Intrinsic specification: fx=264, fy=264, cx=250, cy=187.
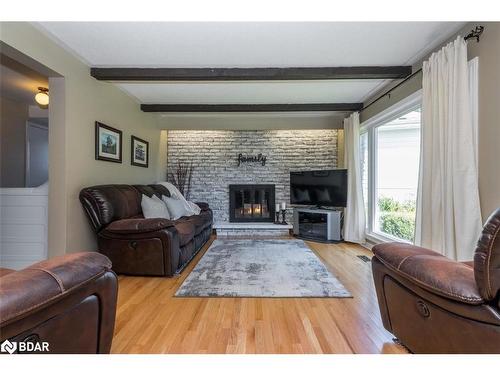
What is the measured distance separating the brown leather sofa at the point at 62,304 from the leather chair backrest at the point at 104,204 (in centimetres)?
161

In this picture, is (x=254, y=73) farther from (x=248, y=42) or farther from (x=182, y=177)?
(x=182, y=177)

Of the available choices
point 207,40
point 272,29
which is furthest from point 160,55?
point 272,29

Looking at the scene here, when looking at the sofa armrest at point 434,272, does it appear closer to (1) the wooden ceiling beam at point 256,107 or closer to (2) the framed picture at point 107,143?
(2) the framed picture at point 107,143

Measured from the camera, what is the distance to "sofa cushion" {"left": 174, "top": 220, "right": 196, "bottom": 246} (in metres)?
3.07

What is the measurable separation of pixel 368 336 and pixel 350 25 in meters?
2.43

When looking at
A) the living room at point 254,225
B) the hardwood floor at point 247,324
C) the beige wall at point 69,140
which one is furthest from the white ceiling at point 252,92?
the hardwood floor at point 247,324

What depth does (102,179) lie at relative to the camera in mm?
3426

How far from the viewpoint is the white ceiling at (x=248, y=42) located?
7.55 ft

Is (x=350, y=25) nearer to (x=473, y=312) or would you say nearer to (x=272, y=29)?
(x=272, y=29)

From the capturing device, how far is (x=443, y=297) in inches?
43.9

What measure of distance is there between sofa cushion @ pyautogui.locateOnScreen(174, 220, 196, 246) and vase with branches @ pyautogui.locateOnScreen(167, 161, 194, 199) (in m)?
2.23

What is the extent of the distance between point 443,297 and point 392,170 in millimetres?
3086

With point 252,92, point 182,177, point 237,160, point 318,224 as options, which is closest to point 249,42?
point 252,92

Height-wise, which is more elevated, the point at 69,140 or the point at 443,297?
the point at 69,140
